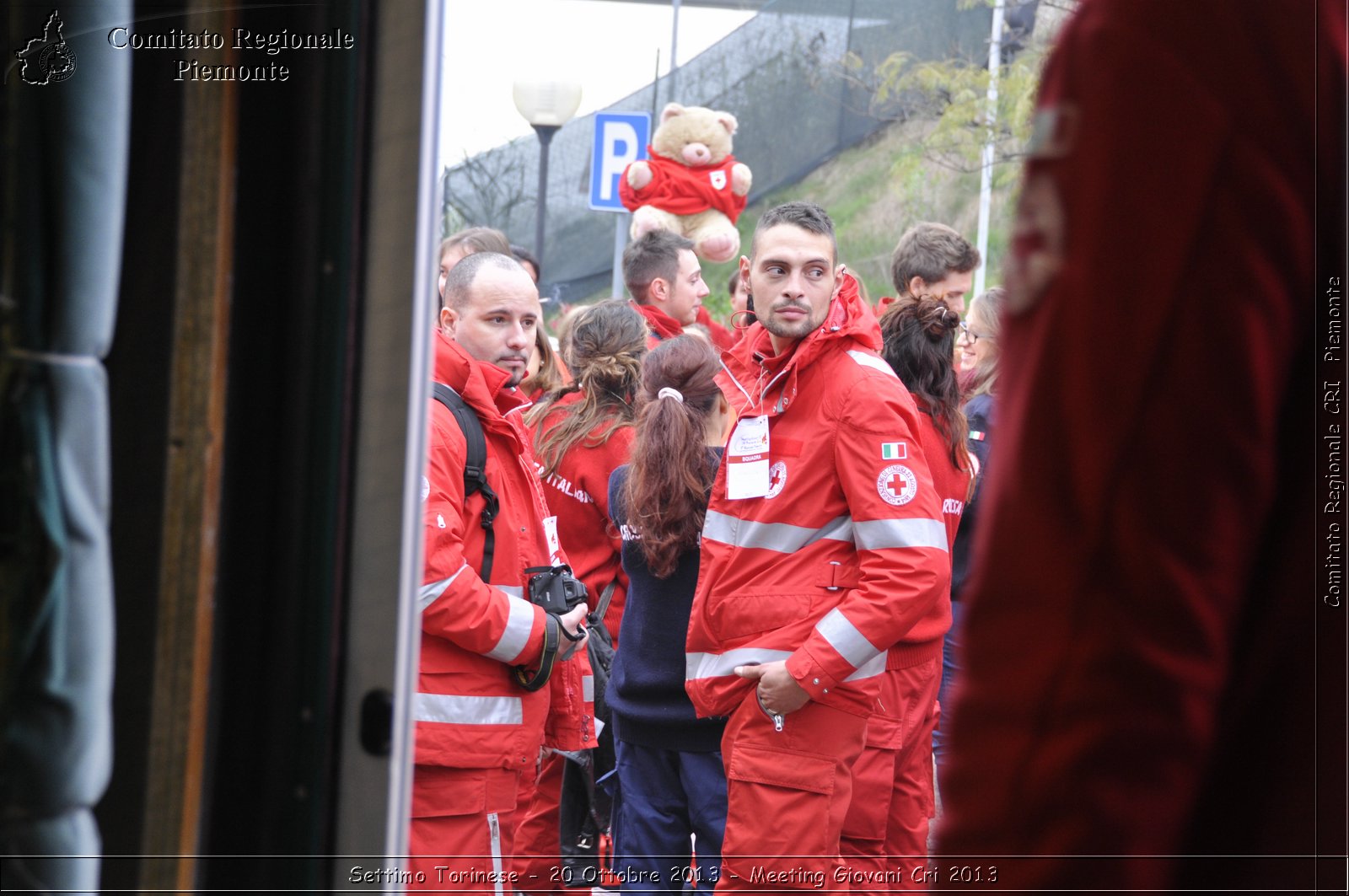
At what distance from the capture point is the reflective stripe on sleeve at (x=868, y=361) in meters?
3.71

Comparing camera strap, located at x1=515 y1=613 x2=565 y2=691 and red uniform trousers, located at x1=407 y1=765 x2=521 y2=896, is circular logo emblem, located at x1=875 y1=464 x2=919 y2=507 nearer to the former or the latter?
camera strap, located at x1=515 y1=613 x2=565 y2=691

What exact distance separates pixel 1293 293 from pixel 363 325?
893 mm

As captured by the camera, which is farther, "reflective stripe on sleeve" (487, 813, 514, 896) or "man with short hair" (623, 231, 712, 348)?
"man with short hair" (623, 231, 712, 348)

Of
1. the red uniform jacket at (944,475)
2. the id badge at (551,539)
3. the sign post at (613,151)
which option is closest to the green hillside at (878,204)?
the sign post at (613,151)

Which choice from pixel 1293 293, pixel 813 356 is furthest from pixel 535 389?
pixel 1293 293

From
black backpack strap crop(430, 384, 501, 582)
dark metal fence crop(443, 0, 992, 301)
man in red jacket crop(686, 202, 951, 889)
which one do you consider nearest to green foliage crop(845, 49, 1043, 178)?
dark metal fence crop(443, 0, 992, 301)

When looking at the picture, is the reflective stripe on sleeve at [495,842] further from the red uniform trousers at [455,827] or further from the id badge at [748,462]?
the id badge at [748,462]

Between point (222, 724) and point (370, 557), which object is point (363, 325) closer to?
point (370, 557)

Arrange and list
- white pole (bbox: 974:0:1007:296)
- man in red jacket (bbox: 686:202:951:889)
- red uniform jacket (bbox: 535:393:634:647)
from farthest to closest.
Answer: white pole (bbox: 974:0:1007:296)
red uniform jacket (bbox: 535:393:634:647)
man in red jacket (bbox: 686:202:951:889)

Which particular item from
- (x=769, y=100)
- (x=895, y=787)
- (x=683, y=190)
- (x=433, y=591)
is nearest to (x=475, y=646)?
(x=433, y=591)

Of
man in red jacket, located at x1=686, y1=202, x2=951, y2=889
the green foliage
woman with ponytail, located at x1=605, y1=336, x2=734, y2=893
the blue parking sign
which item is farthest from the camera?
the green foliage

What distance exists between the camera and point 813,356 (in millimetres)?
3719

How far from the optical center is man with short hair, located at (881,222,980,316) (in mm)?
5598

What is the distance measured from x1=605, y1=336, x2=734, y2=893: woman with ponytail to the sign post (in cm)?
516
